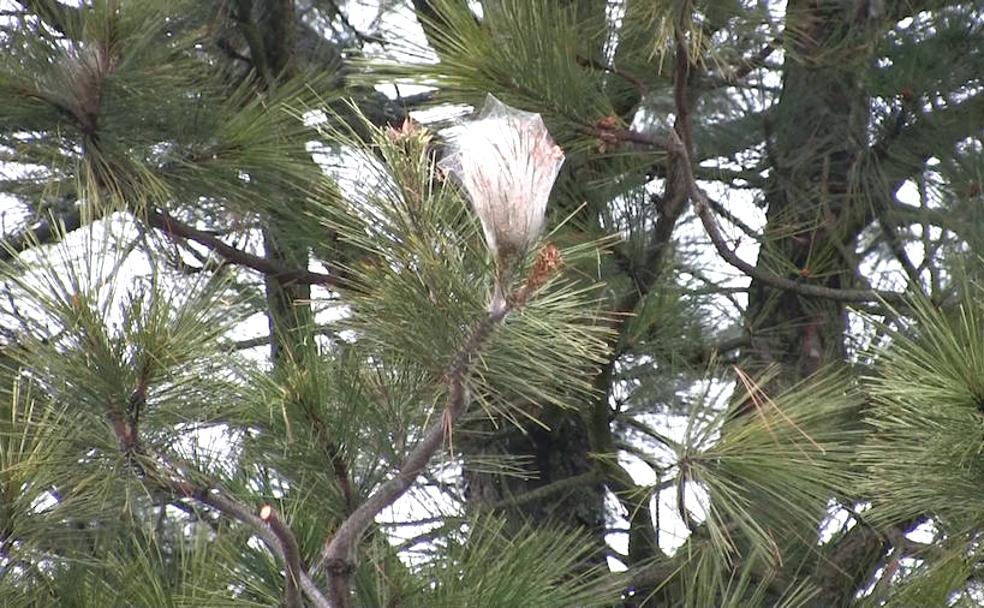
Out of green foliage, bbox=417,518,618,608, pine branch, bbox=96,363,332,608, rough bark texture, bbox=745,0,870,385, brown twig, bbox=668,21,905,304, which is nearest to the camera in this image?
pine branch, bbox=96,363,332,608

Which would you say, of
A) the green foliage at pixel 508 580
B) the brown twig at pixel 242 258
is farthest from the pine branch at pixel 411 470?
the brown twig at pixel 242 258

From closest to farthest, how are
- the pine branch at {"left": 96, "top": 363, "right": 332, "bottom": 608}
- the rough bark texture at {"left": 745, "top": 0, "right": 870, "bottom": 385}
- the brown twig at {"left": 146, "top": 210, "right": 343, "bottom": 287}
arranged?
1. the pine branch at {"left": 96, "top": 363, "right": 332, "bottom": 608}
2. the brown twig at {"left": 146, "top": 210, "right": 343, "bottom": 287}
3. the rough bark texture at {"left": 745, "top": 0, "right": 870, "bottom": 385}

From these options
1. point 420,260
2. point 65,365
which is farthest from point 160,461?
point 420,260

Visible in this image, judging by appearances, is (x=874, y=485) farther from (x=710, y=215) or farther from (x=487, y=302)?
(x=710, y=215)

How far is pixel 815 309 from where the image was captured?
277cm

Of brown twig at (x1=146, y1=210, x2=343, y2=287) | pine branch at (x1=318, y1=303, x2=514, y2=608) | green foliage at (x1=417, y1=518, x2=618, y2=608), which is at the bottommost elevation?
green foliage at (x1=417, y1=518, x2=618, y2=608)

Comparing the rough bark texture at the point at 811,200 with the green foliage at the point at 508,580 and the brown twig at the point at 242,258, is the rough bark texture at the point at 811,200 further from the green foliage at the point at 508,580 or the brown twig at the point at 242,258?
the green foliage at the point at 508,580

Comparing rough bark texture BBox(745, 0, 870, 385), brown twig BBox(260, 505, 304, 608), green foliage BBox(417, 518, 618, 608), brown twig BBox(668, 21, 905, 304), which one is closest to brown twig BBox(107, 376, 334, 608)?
brown twig BBox(260, 505, 304, 608)

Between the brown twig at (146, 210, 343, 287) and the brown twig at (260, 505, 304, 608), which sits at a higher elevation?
the brown twig at (146, 210, 343, 287)

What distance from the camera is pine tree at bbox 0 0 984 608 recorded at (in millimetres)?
1409

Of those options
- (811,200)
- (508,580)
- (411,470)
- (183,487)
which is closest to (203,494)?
(183,487)

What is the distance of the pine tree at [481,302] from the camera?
1409 mm

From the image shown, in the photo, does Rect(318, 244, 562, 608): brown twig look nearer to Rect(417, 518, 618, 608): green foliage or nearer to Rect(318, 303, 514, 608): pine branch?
Rect(318, 303, 514, 608): pine branch

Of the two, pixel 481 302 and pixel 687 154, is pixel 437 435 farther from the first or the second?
pixel 687 154
